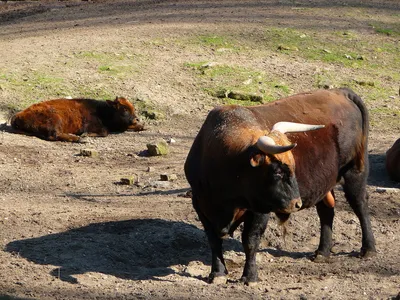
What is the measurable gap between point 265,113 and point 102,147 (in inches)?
210

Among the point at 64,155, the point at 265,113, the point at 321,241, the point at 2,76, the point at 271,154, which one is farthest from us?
the point at 2,76

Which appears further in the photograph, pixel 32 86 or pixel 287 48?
pixel 287 48

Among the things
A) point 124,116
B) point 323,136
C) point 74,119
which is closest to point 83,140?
point 74,119

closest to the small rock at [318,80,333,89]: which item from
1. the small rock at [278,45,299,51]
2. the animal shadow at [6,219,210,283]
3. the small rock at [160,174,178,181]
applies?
the small rock at [278,45,299,51]

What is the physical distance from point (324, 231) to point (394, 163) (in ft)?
9.08

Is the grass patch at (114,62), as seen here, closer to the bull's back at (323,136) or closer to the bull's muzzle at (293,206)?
the bull's back at (323,136)

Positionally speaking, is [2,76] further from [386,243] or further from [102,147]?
[386,243]

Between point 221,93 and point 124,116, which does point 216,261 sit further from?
point 221,93

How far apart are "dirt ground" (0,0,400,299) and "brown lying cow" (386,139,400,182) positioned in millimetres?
118

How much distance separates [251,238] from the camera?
7.79 m

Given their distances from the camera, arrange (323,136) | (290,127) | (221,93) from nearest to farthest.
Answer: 1. (290,127)
2. (323,136)
3. (221,93)

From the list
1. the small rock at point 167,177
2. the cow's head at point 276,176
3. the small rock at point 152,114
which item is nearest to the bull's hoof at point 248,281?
the cow's head at point 276,176

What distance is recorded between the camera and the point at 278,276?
27.0 ft

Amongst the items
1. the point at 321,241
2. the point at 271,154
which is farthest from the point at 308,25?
the point at 271,154
